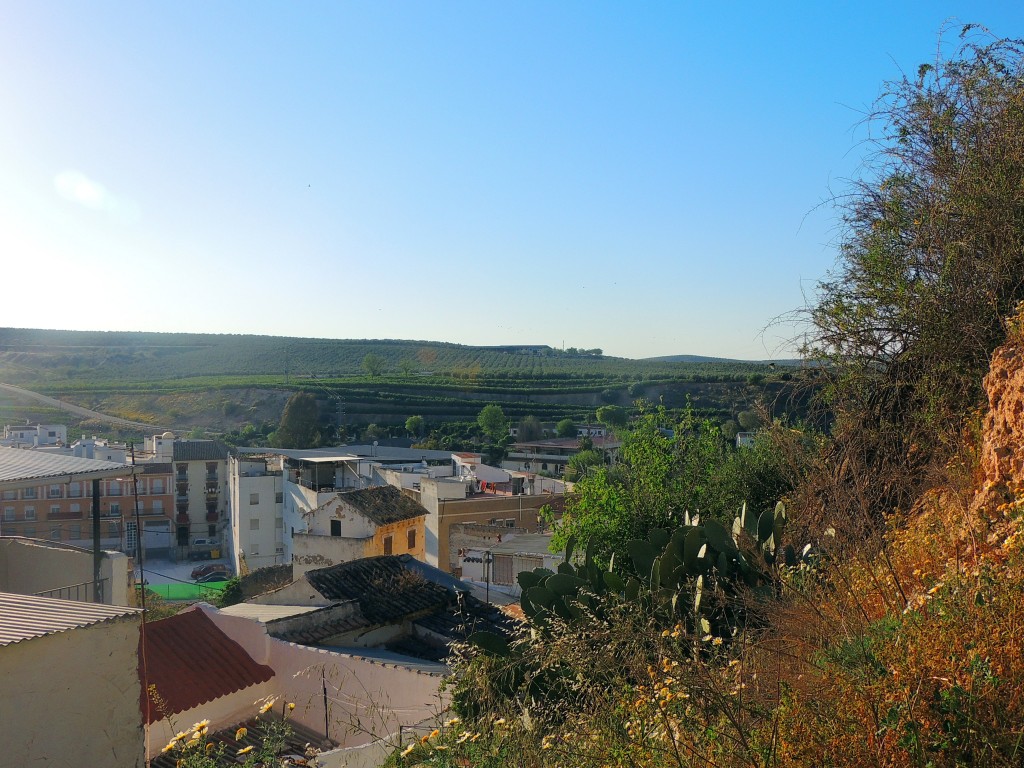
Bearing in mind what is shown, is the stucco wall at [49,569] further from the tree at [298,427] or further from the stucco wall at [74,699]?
the tree at [298,427]

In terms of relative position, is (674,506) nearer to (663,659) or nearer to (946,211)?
(946,211)

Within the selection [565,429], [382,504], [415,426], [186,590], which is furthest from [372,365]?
[382,504]

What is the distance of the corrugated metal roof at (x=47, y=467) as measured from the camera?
6824 mm

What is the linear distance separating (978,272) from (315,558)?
55.0 feet

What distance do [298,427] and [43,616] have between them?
61.9 meters

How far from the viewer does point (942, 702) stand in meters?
2.60

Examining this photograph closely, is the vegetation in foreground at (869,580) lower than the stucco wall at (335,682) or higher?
higher

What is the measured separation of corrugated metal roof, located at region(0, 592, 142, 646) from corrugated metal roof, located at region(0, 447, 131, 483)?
5.85 feet

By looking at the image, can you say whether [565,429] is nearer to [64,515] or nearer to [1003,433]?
[64,515]

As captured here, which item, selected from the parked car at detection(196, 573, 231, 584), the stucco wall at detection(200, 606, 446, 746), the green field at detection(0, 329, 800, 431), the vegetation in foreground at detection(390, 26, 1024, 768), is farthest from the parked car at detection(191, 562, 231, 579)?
the vegetation in foreground at detection(390, 26, 1024, 768)

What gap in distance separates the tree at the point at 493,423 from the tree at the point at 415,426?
5.27 metres

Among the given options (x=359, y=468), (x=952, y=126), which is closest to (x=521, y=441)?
(x=359, y=468)

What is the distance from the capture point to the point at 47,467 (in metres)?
7.21

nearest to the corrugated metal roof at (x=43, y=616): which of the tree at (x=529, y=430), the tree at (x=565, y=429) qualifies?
the tree at (x=565, y=429)
